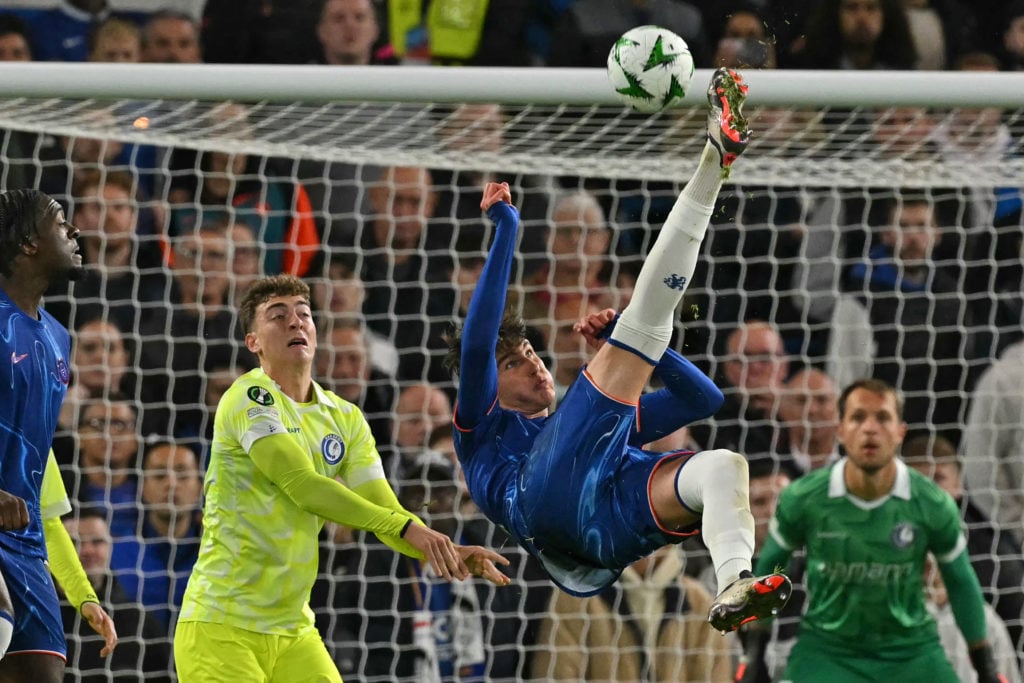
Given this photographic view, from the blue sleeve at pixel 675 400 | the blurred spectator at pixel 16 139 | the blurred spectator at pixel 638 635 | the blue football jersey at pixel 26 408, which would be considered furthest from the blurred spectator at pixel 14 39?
the blue sleeve at pixel 675 400

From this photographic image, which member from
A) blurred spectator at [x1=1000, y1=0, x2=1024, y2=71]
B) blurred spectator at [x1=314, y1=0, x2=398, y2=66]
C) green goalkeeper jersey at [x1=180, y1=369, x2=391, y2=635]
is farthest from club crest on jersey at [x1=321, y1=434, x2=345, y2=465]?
blurred spectator at [x1=1000, y1=0, x2=1024, y2=71]

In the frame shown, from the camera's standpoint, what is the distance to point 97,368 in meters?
7.64

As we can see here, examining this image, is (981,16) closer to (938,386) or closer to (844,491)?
(938,386)

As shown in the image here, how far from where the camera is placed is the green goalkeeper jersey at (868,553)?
21.6 ft

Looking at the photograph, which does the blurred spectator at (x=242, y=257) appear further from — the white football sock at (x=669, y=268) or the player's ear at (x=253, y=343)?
the white football sock at (x=669, y=268)

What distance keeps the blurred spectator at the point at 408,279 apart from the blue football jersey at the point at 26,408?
284 cm

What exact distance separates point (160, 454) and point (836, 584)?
118 inches

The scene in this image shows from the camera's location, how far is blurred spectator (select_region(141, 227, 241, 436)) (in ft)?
25.3

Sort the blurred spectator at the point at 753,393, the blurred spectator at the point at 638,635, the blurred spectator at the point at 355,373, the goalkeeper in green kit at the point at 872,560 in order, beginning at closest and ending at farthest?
the goalkeeper in green kit at the point at 872,560 < the blurred spectator at the point at 638,635 < the blurred spectator at the point at 355,373 < the blurred spectator at the point at 753,393

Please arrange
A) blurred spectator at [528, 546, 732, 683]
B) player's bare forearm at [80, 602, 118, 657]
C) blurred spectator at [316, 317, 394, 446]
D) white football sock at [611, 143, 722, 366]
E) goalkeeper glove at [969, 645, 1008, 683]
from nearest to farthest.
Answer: white football sock at [611, 143, 722, 366] < player's bare forearm at [80, 602, 118, 657] < goalkeeper glove at [969, 645, 1008, 683] < blurred spectator at [528, 546, 732, 683] < blurred spectator at [316, 317, 394, 446]

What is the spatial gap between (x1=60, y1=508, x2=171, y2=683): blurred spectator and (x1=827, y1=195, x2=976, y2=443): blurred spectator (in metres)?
3.36

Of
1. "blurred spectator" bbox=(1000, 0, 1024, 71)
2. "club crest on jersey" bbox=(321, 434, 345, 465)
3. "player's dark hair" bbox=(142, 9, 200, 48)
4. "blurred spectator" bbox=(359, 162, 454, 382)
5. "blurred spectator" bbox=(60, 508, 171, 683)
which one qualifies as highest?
"blurred spectator" bbox=(1000, 0, 1024, 71)

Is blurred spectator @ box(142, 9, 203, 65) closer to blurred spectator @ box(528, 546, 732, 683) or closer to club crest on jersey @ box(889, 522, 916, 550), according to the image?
blurred spectator @ box(528, 546, 732, 683)

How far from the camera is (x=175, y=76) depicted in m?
6.51
